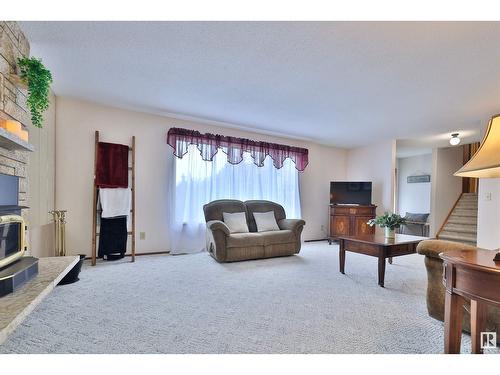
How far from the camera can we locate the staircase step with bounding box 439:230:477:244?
556 cm

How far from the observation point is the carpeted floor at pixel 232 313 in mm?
1708

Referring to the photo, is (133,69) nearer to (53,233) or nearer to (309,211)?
(53,233)

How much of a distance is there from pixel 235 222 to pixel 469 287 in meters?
3.27

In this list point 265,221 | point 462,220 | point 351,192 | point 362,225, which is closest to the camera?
point 265,221

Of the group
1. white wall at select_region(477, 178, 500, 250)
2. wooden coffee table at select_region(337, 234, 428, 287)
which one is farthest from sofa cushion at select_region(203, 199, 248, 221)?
white wall at select_region(477, 178, 500, 250)

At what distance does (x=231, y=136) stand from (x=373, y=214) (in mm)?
3276

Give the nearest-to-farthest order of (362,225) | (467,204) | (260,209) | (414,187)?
(260,209) < (362,225) < (467,204) < (414,187)

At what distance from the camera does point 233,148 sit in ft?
15.8

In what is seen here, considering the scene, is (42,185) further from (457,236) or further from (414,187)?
(414,187)

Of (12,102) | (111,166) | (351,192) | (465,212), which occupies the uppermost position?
(12,102)

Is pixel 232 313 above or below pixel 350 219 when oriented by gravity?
below

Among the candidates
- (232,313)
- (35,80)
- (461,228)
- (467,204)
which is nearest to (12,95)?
(35,80)

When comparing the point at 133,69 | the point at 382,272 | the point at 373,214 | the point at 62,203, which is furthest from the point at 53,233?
the point at 373,214

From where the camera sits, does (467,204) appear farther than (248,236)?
Yes
